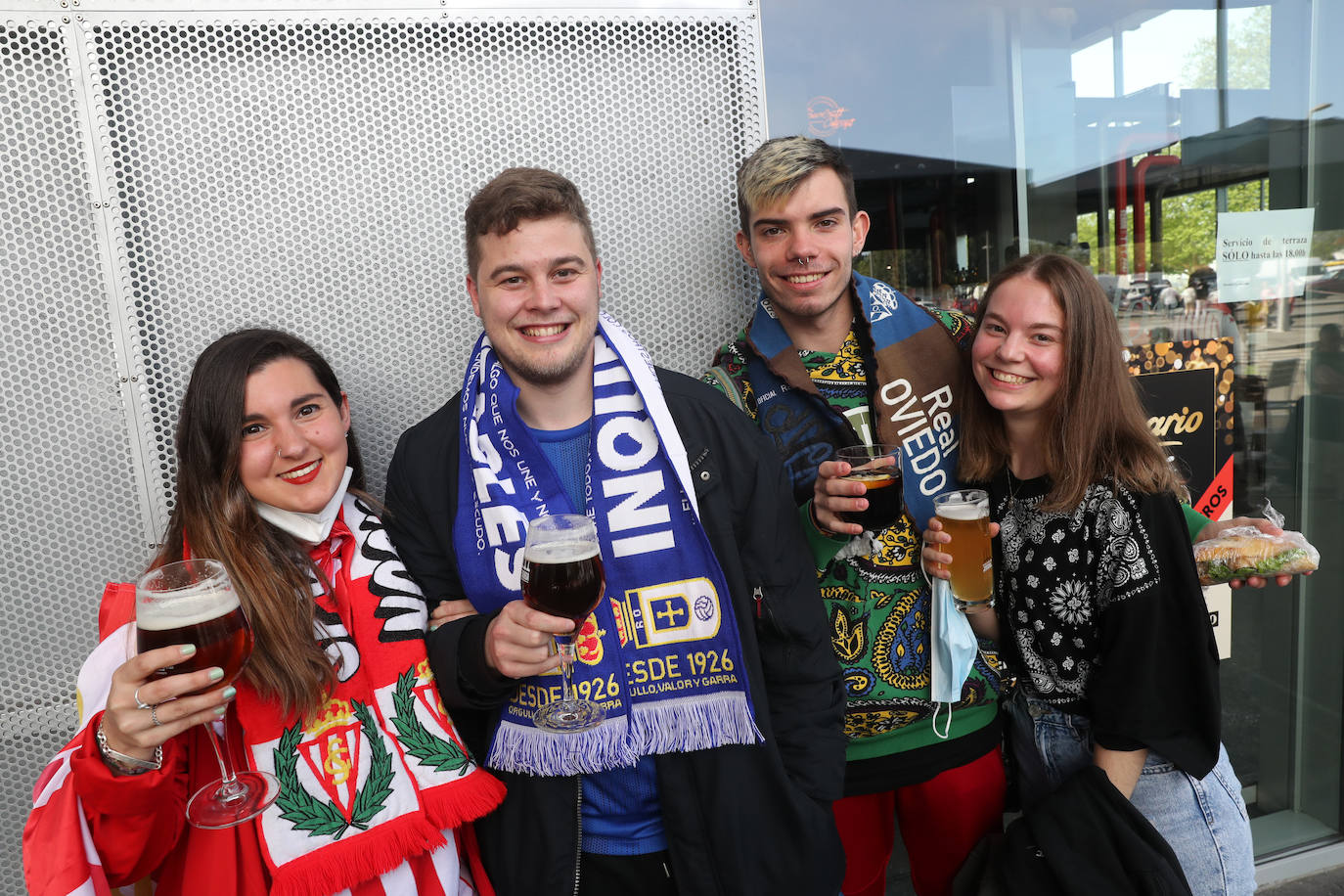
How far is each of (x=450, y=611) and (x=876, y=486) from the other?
3.52ft

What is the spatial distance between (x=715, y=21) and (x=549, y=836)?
2389 mm

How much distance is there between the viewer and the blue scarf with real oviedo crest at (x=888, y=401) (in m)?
2.19

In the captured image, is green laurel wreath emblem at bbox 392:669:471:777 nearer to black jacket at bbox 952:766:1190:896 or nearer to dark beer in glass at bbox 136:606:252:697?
dark beer in glass at bbox 136:606:252:697

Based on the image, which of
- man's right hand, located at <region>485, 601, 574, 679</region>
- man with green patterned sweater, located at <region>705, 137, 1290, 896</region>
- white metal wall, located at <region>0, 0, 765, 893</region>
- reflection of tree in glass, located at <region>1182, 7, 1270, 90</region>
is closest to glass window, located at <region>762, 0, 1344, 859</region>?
reflection of tree in glass, located at <region>1182, 7, 1270, 90</region>

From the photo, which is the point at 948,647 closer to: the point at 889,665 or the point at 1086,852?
the point at 889,665

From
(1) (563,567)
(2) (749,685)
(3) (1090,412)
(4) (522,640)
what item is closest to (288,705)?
(4) (522,640)

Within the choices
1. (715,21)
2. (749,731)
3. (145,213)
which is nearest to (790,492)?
(749,731)

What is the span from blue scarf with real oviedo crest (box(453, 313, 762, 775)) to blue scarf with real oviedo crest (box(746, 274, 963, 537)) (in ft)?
1.51

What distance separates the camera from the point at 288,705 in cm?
171

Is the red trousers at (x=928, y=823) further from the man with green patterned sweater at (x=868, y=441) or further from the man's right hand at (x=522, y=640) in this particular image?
the man's right hand at (x=522, y=640)

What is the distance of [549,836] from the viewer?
1762 millimetres

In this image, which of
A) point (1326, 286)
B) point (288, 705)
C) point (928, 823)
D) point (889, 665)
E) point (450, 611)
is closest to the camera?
point (288, 705)

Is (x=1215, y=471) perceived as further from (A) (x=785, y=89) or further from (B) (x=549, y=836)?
(B) (x=549, y=836)

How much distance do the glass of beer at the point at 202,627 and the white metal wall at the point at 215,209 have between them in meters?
0.89
